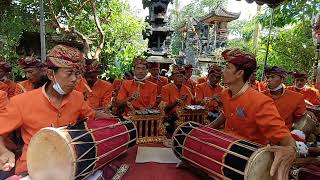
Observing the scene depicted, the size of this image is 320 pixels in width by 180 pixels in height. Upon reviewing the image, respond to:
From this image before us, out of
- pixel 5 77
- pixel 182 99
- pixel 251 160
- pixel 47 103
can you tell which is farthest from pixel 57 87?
pixel 182 99

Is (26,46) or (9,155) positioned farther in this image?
(26,46)

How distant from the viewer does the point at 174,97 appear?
555 cm

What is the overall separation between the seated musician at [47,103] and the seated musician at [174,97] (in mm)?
2846

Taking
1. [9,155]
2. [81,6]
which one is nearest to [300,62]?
[81,6]

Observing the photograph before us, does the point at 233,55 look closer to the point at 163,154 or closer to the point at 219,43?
the point at 163,154

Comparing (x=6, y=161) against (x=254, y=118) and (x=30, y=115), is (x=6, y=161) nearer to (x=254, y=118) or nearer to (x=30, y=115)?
(x=30, y=115)

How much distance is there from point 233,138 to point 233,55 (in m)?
0.79

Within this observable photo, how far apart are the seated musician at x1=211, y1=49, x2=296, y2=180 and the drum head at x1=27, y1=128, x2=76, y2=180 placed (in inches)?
62.3

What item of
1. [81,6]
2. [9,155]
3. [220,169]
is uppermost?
[81,6]

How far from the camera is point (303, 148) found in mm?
2885

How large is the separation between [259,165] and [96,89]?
3.77 m

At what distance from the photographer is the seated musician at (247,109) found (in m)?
2.59

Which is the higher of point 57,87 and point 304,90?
point 57,87

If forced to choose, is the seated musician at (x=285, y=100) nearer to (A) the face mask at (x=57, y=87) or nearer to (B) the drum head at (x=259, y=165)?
(B) the drum head at (x=259, y=165)
